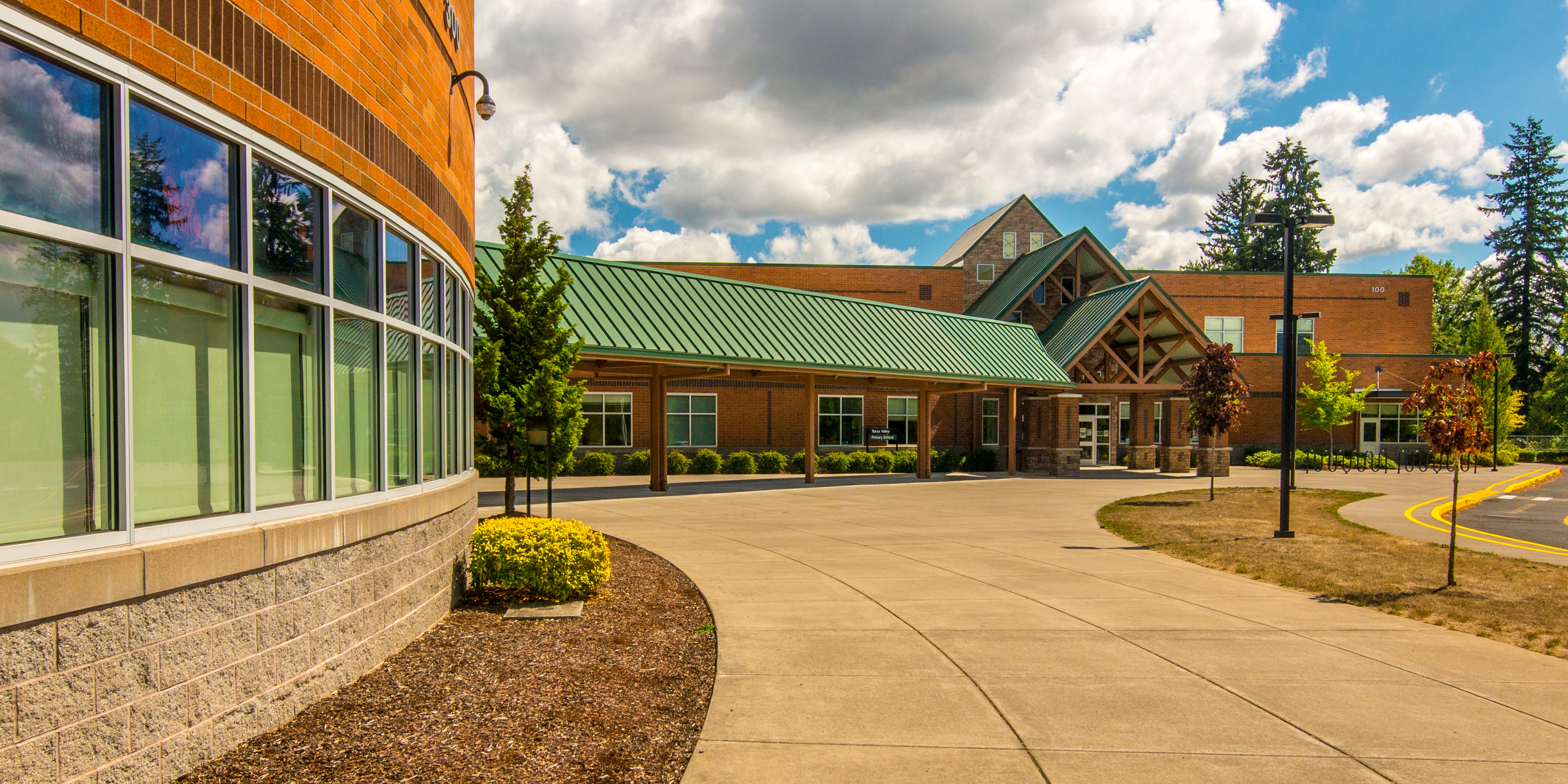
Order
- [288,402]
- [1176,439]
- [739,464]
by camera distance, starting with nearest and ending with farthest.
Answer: [288,402]
[739,464]
[1176,439]

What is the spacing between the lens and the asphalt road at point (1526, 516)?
16000mm

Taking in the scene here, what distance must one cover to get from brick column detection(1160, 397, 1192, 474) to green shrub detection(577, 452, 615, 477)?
70.4 ft

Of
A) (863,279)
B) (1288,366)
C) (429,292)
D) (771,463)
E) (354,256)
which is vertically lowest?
(771,463)

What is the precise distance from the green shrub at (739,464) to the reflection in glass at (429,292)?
875 inches

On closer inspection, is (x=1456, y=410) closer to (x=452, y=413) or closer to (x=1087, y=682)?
(x=1087, y=682)

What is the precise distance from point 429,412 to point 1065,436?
90.4 feet

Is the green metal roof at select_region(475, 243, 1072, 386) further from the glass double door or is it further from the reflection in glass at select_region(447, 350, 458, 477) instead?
the glass double door

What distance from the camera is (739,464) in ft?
99.2

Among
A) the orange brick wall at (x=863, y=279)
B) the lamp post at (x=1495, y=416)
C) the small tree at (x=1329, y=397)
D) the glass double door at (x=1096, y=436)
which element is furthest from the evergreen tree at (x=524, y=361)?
the small tree at (x=1329, y=397)

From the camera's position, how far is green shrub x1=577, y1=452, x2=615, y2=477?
28719mm

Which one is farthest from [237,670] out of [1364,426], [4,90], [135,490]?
[1364,426]

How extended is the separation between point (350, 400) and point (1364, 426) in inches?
1902

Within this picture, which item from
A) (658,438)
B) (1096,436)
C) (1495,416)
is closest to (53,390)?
(658,438)

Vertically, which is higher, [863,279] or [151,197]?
[863,279]
